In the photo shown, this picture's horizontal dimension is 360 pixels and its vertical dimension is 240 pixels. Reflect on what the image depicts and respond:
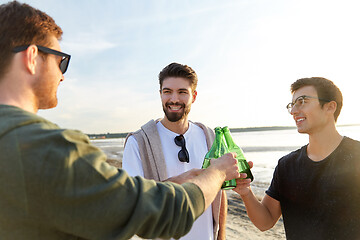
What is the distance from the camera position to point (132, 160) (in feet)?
10.1

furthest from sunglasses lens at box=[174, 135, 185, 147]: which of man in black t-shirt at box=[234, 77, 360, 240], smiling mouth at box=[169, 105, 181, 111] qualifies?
man in black t-shirt at box=[234, 77, 360, 240]

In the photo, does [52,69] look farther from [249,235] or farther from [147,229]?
[249,235]

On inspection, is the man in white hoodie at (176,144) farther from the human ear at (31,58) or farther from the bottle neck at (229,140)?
the human ear at (31,58)

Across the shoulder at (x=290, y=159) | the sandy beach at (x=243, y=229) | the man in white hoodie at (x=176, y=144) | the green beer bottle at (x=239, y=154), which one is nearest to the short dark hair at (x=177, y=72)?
the man in white hoodie at (x=176, y=144)

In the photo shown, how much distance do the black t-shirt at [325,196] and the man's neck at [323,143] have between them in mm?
68

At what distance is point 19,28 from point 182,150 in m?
2.13

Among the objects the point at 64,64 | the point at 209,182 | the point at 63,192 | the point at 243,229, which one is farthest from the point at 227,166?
the point at 243,229

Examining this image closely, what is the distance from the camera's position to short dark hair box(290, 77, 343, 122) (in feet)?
10.6

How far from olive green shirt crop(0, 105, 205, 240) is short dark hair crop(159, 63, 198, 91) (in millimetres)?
2290

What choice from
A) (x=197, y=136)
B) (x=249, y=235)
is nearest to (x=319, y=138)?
(x=197, y=136)

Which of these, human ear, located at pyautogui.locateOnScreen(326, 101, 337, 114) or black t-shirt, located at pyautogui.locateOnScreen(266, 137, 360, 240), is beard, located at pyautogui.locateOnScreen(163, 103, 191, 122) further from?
human ear, located at pyautogui.locateOnScreen(326, 101, 337, 114)

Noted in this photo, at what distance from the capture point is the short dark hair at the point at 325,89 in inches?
127

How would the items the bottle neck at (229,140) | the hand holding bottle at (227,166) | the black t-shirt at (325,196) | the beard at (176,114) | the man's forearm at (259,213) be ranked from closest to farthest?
the hand holding bottle at (227,166)
the black t-shirt at (325,196)
the bottle neck at (229,140)
the man's forearm at (259,213)
the beard at (176,114)

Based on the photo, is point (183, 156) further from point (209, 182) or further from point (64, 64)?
point (64, 64)
